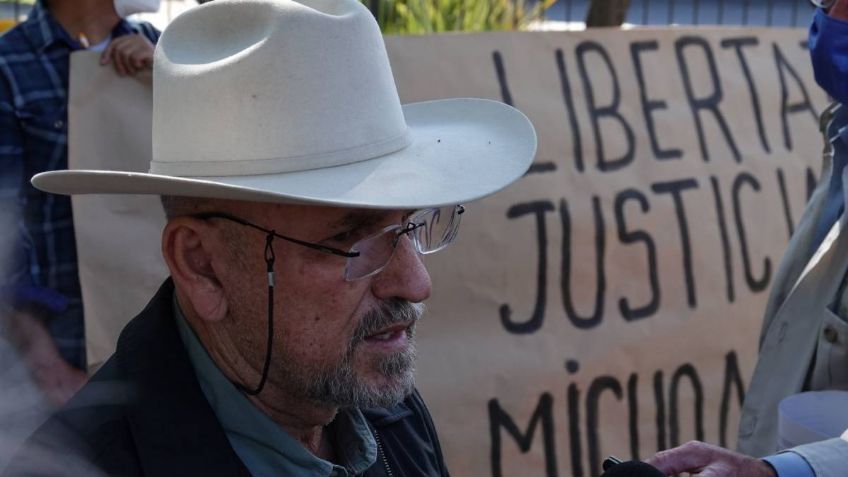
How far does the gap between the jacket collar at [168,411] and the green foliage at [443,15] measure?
11.3 ft

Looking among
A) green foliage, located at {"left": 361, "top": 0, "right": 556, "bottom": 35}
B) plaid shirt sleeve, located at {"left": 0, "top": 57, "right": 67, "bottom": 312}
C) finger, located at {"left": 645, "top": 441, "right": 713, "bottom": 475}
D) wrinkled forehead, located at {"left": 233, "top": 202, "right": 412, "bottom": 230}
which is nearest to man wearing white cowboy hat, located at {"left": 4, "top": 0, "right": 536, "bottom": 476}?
wrinkled forehead, located at {"left": 233, "top": 202, "right": 412, "bottom": 230}

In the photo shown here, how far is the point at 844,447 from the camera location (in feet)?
7.65

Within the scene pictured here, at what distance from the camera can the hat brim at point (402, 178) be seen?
1672mm

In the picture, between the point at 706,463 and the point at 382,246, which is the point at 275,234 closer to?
the point at 382,246

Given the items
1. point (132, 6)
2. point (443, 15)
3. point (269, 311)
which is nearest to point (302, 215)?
point (269, 311)

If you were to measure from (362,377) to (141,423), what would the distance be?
352mm

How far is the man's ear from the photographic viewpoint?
72.6 inches

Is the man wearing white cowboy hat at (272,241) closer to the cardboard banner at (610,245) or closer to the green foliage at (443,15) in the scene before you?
the cardboard banner at (610,245)

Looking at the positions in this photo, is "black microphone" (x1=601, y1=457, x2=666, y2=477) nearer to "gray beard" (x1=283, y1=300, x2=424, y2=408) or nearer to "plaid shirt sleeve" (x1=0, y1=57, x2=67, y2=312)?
"gray beard" (x1=283, y1=300, x2=424, y2=408)

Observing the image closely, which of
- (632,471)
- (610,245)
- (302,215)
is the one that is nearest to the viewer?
(632,471)

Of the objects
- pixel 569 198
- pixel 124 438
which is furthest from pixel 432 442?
pixel 569 198

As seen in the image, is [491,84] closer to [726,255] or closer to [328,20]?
[726,255]

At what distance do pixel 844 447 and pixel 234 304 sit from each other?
1287 millimetres

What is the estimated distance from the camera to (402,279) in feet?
6.13
